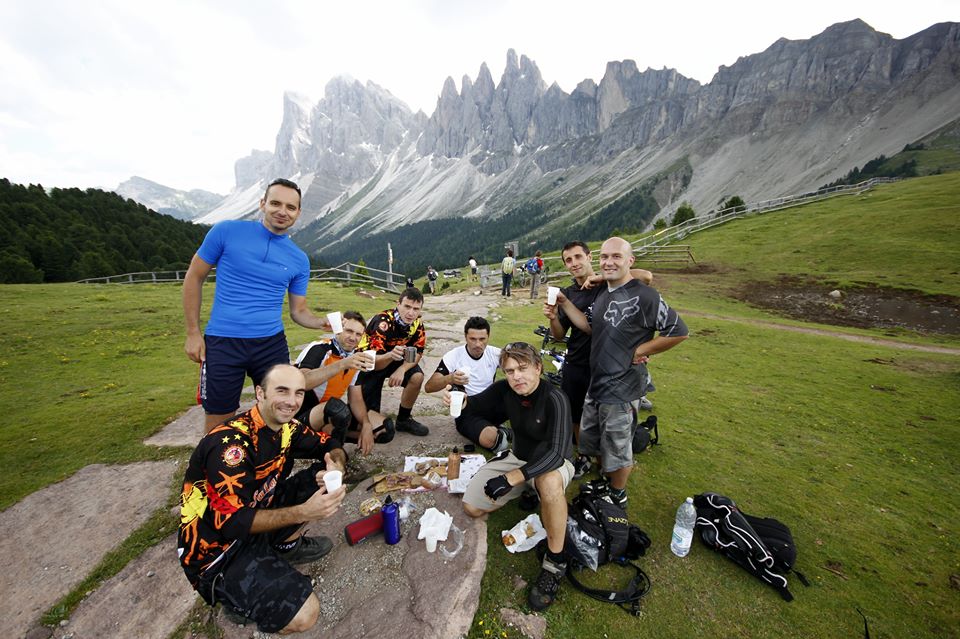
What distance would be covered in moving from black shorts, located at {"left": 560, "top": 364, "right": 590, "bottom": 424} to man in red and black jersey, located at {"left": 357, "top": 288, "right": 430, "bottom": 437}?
2.40 meters

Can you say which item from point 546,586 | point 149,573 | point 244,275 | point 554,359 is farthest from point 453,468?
point 554,359

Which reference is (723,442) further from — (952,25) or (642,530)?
(952,25)

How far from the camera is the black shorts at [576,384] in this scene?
5.49 metres

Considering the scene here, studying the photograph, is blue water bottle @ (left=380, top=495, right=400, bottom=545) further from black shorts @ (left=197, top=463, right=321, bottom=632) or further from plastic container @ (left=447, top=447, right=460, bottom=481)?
plastic container @ (left=447, top=447, right=460, bottom=481)

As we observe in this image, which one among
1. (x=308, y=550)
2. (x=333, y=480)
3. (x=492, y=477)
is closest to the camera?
(x=333, y=480)

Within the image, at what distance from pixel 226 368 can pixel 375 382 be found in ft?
7.85

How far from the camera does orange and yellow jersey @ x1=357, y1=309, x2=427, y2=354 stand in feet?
19.7

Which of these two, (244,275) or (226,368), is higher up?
(244,275)

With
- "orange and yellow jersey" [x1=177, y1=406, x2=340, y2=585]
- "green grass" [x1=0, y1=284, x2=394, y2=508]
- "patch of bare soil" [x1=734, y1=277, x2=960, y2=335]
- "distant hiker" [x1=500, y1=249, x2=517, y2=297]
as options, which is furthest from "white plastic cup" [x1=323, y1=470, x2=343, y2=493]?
"patch of bare soil" [x1=734, y1=277, x2=960, y2=335]

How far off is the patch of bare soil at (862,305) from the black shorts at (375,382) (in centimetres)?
1860

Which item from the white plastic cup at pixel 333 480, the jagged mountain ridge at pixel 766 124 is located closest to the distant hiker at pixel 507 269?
the white plastic cup at pixel 333 480

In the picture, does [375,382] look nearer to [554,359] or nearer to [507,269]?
[554,359]

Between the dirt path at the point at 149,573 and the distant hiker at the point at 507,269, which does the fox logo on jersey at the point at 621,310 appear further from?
the distant hiker at the point at 507,269

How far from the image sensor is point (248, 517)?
114 inches
